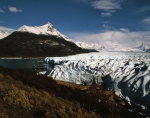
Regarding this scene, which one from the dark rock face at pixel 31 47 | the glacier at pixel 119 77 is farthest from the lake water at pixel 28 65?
the dark rock face at pixel 31 47

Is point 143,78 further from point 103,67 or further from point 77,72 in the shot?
point 77,72

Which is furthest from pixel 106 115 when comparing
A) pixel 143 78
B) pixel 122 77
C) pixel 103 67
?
pixel 103 67

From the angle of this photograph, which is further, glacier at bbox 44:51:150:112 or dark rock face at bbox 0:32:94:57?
dark rock face at bbox 0:32:94:57

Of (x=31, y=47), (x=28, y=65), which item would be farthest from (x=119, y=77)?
(x=31, y=47)

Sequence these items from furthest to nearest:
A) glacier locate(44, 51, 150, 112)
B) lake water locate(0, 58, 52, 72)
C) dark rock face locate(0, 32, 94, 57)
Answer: dark rock face locate(0, 32, 94, 57)
lake water locate(0, 58, 52, 72)
glacier locate(44, 51, 150, 112)

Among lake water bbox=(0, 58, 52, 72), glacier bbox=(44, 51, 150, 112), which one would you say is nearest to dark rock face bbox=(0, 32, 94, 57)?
lake water bbox=(0, 58, 52, 72)

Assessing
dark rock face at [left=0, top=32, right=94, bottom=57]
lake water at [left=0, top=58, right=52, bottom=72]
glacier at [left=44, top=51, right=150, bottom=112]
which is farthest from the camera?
dark rock face at [left=0, top=32, right=94, bottom=57]

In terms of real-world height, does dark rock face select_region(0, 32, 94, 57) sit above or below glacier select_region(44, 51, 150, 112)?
above

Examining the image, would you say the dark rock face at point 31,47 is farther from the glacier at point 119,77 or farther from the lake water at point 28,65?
the glacier at point 119,77

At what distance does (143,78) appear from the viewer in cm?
1739

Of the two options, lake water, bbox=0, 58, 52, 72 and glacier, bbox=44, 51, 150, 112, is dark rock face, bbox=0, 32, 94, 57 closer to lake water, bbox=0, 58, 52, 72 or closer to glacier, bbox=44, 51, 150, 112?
lake water, bbox=0, 58, 52, 72

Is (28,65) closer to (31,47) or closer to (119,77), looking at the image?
(119,77)

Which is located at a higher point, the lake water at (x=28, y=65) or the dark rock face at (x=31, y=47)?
the dark rock face at (x=31, y=47)

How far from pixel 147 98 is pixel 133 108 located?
5.11 feet
